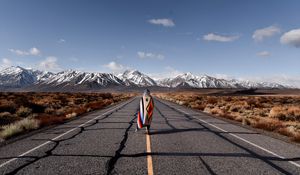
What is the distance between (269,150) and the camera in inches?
287

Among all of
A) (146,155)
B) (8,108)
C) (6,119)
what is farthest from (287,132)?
(8,108)

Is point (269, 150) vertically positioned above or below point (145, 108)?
below

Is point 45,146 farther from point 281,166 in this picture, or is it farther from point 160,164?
point 281,166

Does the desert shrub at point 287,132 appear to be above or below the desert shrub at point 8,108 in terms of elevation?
below

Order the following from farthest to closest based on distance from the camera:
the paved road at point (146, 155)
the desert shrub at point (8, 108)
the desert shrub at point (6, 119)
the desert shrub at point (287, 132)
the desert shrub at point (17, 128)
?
the desert shrub at point (8, 108) → the desert shrub at point (6, 119) → the desert shrub at point (287, 132) → the desert shrub at point (17, 128) → the paved road at point (146, 155)

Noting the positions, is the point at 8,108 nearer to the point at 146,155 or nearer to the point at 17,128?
the point at 17,128

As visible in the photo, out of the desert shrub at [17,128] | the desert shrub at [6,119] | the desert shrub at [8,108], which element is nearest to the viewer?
the desert shrub at [17,128]

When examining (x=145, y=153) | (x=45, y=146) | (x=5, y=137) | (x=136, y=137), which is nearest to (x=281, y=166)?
(x=145, y=153)

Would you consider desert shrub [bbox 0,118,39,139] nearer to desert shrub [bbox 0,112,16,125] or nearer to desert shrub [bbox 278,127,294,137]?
desert shrub [bbox 0,112,16,125]

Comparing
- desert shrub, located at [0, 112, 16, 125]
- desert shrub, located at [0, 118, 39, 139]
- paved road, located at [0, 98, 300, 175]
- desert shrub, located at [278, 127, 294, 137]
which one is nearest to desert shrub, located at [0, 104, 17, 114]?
desert shrub, located at [0, 112, 16, 125]

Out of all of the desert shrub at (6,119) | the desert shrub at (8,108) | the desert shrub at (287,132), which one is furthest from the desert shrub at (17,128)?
the desert shrub at (287,132)

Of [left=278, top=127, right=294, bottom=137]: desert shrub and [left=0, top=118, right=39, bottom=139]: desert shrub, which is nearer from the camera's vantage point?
[left=0, top=118, right=39, bottom=139]: desert shrub

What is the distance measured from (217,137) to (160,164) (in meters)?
4.34

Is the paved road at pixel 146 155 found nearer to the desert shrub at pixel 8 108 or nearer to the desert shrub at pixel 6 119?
the desert shrub at pixel 6 119
